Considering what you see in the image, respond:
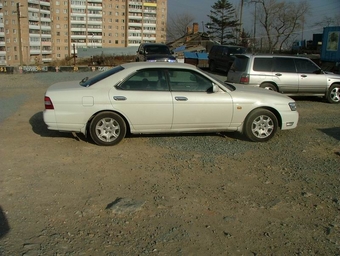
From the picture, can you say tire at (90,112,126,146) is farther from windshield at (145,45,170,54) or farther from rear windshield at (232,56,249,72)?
windshield at (145,45,170,54)

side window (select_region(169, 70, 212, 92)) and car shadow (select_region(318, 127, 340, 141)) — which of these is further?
car shadow (select_region(318, 127, 340, 141))

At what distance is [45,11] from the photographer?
82.9 meters

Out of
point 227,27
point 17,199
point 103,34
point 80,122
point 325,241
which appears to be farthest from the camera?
point 103,34

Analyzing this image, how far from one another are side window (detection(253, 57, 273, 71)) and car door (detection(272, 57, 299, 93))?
0.14 m

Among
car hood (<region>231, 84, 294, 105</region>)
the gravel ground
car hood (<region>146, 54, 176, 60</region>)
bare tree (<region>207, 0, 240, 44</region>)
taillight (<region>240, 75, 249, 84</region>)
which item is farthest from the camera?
bare tree (<region>207, 0, 240, 44</region>)

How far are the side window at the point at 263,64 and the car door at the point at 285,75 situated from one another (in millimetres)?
140

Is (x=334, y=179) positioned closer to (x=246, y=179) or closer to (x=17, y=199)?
(x=246, y=179)

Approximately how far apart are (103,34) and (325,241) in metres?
90.4

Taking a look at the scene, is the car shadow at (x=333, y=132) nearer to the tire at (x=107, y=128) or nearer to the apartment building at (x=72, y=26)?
the tire at (x=107, y=128)

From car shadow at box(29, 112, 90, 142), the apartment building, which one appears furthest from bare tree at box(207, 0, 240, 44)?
car shadow at box(29, 112, 90, 142)

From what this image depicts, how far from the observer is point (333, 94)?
1142 cm

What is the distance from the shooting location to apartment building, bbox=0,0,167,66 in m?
76.8

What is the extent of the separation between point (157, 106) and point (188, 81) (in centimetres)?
75

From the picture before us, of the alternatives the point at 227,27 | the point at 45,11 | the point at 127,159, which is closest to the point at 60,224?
the point at 127,159
